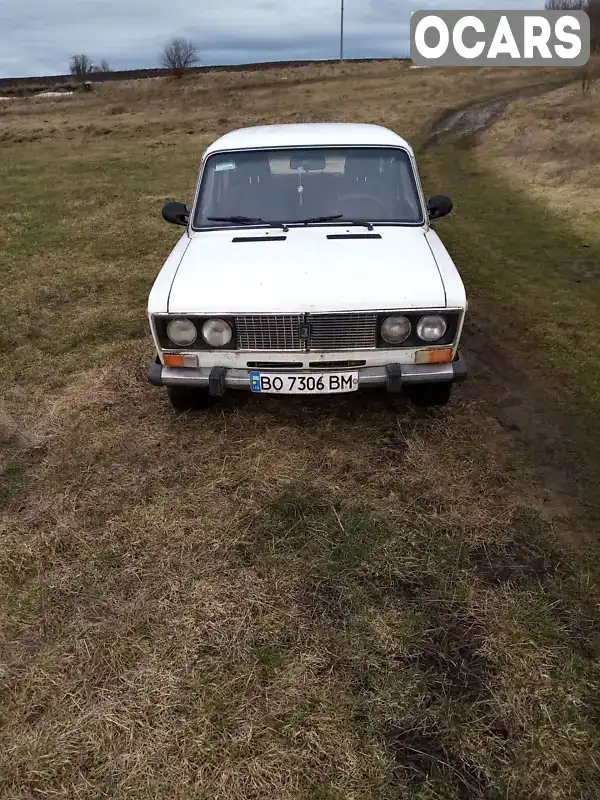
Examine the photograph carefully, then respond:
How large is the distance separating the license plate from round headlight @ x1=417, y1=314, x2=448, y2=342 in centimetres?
45

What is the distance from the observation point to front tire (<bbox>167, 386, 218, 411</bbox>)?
4.10 meters

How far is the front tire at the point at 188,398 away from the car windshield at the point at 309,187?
1189 mm

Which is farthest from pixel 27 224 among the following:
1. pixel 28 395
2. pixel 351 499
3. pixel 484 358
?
pixel 351 499

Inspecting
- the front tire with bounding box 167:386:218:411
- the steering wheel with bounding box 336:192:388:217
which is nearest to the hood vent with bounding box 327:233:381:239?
the steering wheel with bounding box 336:192:388:217

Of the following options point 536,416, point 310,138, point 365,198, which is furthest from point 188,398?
point 536,416

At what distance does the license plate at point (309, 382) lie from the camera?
3.59m

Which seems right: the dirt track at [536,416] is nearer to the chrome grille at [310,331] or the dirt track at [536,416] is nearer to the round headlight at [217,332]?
the chrome grille at [310,331]

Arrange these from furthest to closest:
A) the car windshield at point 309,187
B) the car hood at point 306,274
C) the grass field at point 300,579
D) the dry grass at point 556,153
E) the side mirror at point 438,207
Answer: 1. the dry grass at point 556,153
2. the side mirror at point 438,207
3. the car windshield at point 309,187
4. the car hood at point 306,274
5. the grass field at point 300,579

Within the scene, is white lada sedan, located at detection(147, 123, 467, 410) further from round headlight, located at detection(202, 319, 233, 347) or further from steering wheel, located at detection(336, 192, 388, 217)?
steering wheel, located at detection(336, 192, 388, 217)

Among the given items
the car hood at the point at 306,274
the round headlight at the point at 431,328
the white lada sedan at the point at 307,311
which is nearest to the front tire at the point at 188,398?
the white lada sedan at the point at 307,311

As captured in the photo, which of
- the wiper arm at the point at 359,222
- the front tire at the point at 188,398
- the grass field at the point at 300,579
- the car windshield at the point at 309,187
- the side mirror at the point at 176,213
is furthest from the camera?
the side mirror at the point at 176,213

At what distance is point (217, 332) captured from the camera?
140 inches

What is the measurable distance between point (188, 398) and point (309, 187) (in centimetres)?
174

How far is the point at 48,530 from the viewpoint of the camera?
10.8ft
